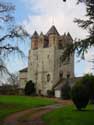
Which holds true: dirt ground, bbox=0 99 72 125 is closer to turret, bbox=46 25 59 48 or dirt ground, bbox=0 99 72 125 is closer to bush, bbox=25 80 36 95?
bush, bbox=25 80 36 95

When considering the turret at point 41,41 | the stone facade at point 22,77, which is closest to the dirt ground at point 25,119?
the turret at point 41,41

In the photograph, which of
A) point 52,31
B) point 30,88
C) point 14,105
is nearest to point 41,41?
point 52,31

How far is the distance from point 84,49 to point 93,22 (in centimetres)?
366

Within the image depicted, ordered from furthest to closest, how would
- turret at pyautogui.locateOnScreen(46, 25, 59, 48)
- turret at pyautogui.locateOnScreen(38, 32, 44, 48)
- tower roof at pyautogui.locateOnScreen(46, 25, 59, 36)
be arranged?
turret at pyautogui.locateOnScreen(38, 32, 44, 48) → tower roof at pyautogui.locateOnScreen(46, 25, 59, 36) → turret at pyautogui.locateOnScreen(46, 25, 59, 48)

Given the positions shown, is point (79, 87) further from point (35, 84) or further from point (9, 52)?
point (35, 84)

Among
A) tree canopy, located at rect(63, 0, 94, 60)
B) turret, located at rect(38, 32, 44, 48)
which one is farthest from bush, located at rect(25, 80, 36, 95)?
tree canopy, located at rect(63, 0, 94, 60)

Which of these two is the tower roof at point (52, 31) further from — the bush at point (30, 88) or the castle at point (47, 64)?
the bush at point (30, 88)

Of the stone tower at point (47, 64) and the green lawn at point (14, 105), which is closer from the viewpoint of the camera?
the green lawn at point (14, 105)

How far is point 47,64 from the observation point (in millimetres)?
125000

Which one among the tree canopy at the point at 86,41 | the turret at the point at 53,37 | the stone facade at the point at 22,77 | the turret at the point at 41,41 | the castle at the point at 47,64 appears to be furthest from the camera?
the stone facade at the point at 22,77

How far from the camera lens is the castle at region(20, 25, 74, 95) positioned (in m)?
123

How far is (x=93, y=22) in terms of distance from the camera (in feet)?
89.9

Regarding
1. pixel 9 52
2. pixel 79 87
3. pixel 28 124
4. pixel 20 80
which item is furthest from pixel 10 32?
pixel 20 80

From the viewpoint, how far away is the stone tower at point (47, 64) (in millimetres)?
123312
